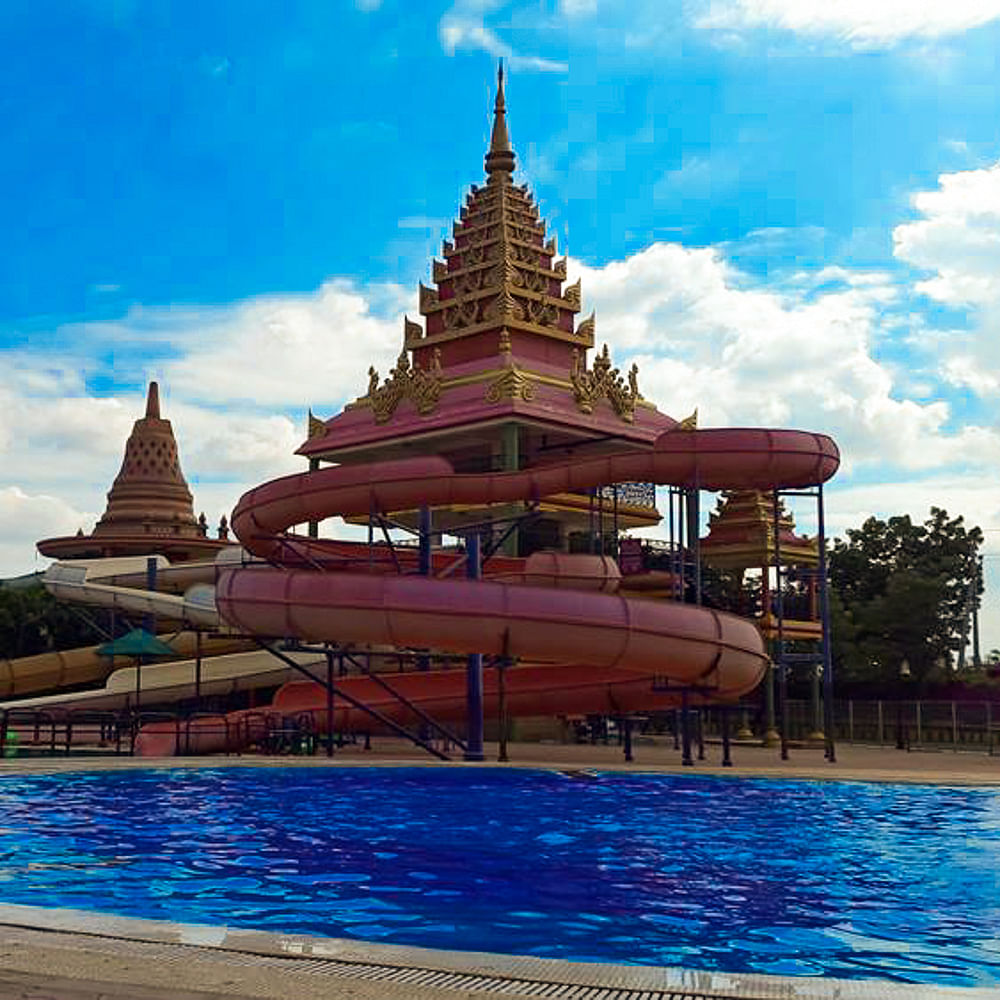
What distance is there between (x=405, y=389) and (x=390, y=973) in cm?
3730

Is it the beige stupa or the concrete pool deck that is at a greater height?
the beige stupa

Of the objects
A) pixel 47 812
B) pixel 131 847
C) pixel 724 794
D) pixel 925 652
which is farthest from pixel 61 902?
pixel 925 652

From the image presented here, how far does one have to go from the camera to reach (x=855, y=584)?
5128cm

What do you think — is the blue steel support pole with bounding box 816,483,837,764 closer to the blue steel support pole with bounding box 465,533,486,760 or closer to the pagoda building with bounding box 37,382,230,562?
the blue steel support pole with bounding box 465,533,486,760

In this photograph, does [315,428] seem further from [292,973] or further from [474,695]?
[292,973]

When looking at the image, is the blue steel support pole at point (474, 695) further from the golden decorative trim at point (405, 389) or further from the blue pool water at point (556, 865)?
the golden decorative trim at point (405, 389)

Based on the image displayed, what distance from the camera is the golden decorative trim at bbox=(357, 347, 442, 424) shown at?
4075 centimetres

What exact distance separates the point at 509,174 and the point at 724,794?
34.1m

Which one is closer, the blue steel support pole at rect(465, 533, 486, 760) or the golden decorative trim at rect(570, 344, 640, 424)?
the blue steel support pole at rect(465, 533, 486, 760)

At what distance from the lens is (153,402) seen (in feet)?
219

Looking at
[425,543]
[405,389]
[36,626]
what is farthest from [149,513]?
[425,543]

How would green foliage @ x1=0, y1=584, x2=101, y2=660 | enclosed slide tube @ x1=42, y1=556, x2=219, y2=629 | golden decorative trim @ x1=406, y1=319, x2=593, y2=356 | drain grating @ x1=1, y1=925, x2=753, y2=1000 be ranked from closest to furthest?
drain grating @ x1=1, y1=925, x2=753, y2=1000, enclosed slide tube @ x1=42, y1=556, x2=219, y2=629, golden decorative trim @ x1=406, y1=319, x2=593, y2=356, green foliage @ x1=0, y1=584, x2=101, y2=660

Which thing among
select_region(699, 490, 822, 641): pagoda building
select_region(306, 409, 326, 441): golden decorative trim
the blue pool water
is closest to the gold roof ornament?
select_region(306, 409, 326, 441): golden decorative trim

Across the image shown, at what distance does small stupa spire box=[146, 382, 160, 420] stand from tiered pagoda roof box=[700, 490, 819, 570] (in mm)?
36419
